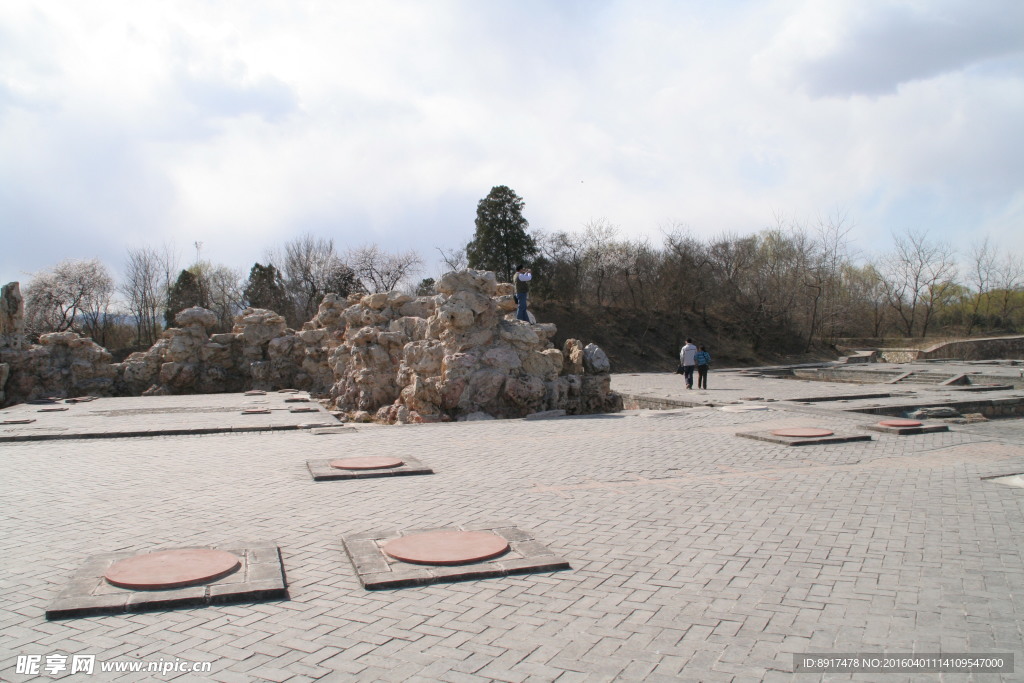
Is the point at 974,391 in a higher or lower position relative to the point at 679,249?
lower

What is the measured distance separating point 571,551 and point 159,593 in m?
2.67

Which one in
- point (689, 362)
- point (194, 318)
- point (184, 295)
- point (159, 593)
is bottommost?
point (159, 593)

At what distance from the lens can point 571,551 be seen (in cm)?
507

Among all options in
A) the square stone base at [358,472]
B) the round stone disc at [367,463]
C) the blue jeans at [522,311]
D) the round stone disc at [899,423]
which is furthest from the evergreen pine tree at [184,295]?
the round stone disc at [899,423]

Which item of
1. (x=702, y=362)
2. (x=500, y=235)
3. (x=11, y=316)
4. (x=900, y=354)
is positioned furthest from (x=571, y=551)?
(x=900, y=354)

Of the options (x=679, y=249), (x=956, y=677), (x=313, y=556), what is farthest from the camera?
(x=679, y=249)

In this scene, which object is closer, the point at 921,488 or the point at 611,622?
the point at 611,622

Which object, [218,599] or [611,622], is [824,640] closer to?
[611,622]

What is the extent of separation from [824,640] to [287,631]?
2782 millimetres

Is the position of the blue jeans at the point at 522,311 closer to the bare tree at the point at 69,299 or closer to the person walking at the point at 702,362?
the person walking at the point at 702,362

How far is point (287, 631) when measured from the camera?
369 cm

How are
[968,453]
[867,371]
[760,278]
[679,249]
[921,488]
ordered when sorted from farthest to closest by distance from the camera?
[760,278] → [679,249] → [867,371] → [968,453] → [921,488]

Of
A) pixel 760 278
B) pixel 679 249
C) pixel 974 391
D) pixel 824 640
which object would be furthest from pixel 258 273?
pixel 824 640

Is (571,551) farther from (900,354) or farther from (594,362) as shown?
(900,354)
